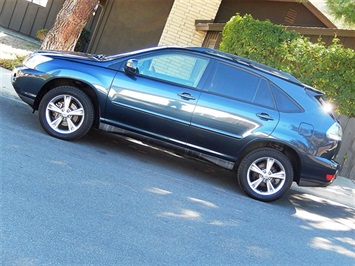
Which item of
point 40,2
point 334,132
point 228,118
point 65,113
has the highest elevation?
point 40,2

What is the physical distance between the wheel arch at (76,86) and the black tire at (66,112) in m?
0.11

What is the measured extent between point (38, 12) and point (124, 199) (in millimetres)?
15886

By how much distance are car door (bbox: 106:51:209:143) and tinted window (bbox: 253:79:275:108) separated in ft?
2.68

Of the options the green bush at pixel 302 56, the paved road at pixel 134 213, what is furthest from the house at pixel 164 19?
the paved road at pixel 134 213

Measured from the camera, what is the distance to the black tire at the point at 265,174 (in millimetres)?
7246

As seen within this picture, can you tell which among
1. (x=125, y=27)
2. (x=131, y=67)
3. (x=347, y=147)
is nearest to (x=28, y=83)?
(x=131, y=67)

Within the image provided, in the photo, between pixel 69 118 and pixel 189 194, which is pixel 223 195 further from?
pixel 69 118

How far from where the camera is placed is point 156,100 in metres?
7.26

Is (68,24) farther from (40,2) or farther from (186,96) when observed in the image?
(40,2)

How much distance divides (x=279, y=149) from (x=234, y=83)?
3.65 ft

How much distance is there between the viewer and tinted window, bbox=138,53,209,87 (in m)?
7.40

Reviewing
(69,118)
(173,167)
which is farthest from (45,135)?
(173,167)

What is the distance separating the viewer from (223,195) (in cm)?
720

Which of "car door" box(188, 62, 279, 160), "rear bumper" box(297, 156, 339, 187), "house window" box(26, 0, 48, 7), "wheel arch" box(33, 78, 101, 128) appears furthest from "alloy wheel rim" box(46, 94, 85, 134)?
"house window" box(26, 0, 48, 7)
